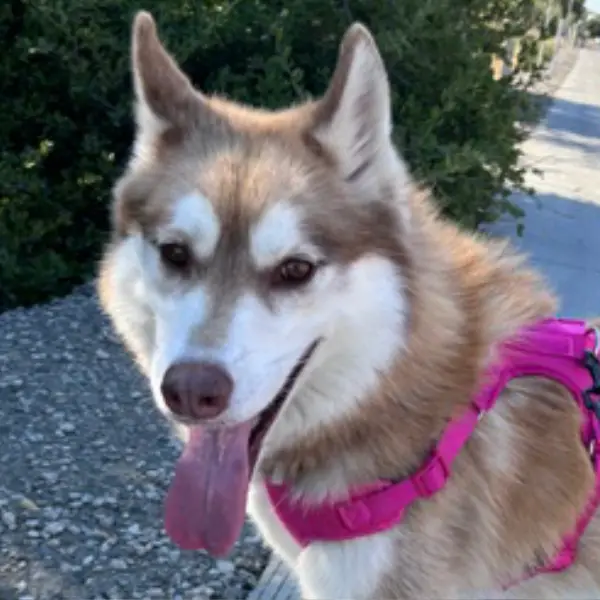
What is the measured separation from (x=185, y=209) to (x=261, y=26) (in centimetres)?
402

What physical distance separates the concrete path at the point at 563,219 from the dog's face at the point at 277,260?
1389 millimetres

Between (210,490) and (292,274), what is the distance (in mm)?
566

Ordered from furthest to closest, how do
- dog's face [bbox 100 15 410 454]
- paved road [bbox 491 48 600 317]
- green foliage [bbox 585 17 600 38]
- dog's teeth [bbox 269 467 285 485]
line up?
green foliage [bbox 585 17 600 38] < paved road [bbox 491 48 600 317] < dog's teeth [bbox 269 467 285 485] < dog's face [bbox 100 15 410 454]

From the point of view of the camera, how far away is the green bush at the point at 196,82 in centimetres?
637

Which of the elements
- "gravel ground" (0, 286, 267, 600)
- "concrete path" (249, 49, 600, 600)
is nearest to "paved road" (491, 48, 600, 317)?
"concrete path" (249, 49, 600, 600)

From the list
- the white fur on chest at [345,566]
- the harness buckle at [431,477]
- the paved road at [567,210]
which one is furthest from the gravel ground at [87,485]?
the paved road at [567,210]

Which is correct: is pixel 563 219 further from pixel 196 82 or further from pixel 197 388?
pixel 197 388

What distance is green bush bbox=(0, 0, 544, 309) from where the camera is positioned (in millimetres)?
6367

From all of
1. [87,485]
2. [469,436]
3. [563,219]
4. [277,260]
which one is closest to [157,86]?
[277,260]

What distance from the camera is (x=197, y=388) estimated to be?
2486 mm

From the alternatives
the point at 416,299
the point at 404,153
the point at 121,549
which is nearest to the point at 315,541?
the point at 416,299

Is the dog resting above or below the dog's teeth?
above

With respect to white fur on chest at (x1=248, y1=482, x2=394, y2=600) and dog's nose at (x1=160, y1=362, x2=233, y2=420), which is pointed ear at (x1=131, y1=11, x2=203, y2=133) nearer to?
dog's nose at (x1=160, y1=362, x2=233, y2=420)

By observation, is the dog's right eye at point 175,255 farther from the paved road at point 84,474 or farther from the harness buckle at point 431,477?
the paved road at point 84,474
